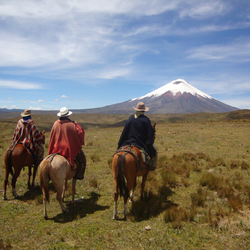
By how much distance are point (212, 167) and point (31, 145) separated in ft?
29.5

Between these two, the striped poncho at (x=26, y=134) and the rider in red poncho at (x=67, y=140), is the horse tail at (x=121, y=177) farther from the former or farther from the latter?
the striped poncho at (x=26, y=134)

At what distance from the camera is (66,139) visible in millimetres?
6008

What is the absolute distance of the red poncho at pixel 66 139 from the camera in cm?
590

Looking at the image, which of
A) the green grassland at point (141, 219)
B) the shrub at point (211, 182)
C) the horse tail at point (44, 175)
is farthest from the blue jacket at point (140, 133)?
the shrub at point (211, 182)

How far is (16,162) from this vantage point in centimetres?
676

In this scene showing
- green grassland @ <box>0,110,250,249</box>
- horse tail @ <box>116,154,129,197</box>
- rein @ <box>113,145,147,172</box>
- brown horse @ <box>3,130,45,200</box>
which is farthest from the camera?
brown horse @ <box>3,130,45,200</box>

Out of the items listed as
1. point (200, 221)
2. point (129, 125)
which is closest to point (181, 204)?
point (200, 221)

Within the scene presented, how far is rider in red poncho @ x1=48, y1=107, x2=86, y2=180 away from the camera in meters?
5.91

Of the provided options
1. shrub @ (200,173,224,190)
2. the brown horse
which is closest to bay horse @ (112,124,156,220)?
shrub @ (200,173,224,190)

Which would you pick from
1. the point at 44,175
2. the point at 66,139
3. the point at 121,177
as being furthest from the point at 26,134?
the point at 121,177

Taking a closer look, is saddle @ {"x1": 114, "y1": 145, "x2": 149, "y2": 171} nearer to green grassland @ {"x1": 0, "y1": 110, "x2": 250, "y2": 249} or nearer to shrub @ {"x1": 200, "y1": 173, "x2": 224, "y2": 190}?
green grassland @ {"x1": 0, "y1": 110, "x2": 250, "y2": 249}

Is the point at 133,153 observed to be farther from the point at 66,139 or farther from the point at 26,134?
the point at 26,134

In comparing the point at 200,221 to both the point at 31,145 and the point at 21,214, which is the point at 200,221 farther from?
the point at 31,145

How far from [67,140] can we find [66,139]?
0.05 m
